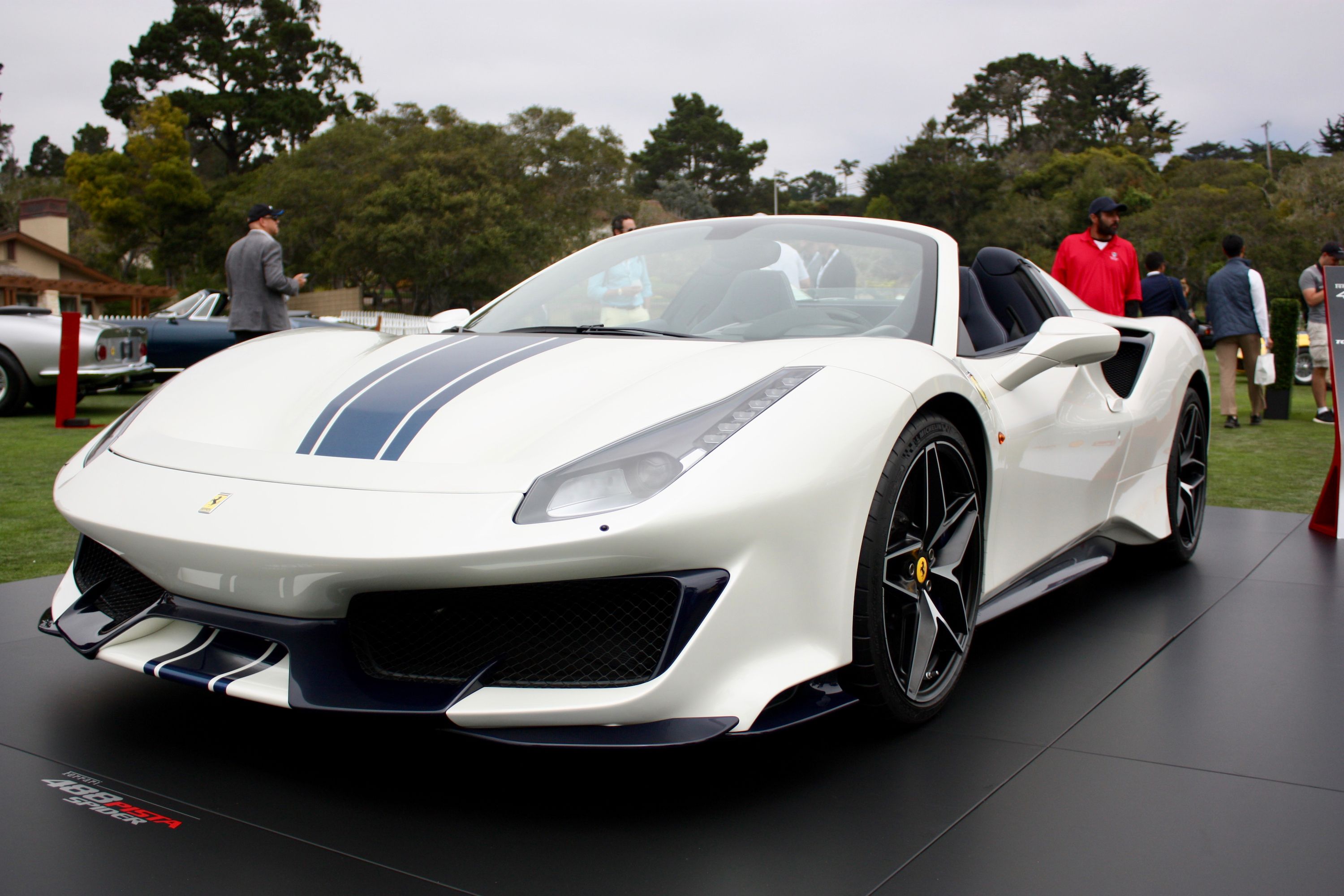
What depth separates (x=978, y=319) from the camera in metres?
3.04

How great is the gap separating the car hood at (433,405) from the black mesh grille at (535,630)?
0.62 ft

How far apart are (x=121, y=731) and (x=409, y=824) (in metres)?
0.78

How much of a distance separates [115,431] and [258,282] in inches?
196

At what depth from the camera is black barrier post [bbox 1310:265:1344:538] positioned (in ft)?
14.8

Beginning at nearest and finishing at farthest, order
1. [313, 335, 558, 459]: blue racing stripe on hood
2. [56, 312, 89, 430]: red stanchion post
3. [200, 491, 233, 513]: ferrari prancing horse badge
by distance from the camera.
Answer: [200, 491, 233, 513]: ferrari prancing horse badge
[313, 335, 558, 459]: blue racing stripe on hood
[56, 312, 89, 430]: red stanchion post

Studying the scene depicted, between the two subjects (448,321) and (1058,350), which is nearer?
(1058,350)

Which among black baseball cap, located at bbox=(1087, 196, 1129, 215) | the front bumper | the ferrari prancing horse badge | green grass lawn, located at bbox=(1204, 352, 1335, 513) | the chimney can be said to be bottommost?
green grass lawn, located at bbox=(1204, 352, 1335, 513)

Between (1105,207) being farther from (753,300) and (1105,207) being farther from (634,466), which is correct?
(634,466)

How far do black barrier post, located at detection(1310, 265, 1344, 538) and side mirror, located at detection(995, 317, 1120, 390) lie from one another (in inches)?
94.9

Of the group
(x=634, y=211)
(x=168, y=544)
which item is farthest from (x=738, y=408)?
(x=634, y=211)

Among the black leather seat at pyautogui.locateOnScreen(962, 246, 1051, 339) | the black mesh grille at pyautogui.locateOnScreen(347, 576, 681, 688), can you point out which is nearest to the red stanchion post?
the black leather seat at pyautogui.locateOnScreen(962, 246, 1051, 339)

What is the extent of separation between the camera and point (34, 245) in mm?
43438

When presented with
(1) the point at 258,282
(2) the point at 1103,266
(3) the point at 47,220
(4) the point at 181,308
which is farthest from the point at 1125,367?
(3) the point at 47,220

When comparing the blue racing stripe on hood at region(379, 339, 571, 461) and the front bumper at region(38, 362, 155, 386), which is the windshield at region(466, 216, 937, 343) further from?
the front bumper at region(38, 362, 155, 386)
